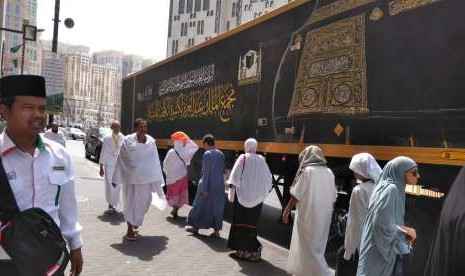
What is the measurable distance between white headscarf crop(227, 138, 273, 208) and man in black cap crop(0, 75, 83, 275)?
4.48 metres

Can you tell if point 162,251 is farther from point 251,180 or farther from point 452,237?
point 452,237

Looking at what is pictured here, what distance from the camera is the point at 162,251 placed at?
7.50 m

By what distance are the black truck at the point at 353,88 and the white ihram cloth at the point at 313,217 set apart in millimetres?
753

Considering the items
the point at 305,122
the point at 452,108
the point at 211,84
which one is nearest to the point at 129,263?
the point at 305,122

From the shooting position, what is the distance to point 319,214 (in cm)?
614

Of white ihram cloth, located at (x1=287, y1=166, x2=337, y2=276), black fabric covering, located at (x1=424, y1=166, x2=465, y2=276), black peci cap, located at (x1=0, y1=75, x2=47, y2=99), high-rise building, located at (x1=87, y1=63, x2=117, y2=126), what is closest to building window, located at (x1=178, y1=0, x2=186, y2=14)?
high-rise building, located at (x1=87, y1=63, x2=117, y2=126)

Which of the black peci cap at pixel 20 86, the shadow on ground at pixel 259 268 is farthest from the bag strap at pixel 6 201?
the shadow on ground at pixel 259 268

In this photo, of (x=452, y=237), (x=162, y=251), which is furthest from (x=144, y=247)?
(x=452, y=237)

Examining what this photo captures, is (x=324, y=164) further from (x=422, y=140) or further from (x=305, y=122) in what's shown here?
(x=305, y=122)

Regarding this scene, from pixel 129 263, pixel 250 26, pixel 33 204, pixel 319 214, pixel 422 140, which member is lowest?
pixel 129 263

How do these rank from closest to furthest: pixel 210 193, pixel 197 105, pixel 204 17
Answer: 1. pixel 210 193
2. pixel 197 105
3. pixel 204 17

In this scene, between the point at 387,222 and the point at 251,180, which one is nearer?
the point at 387,222

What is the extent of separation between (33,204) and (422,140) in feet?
13.3

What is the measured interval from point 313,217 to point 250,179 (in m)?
1.56
